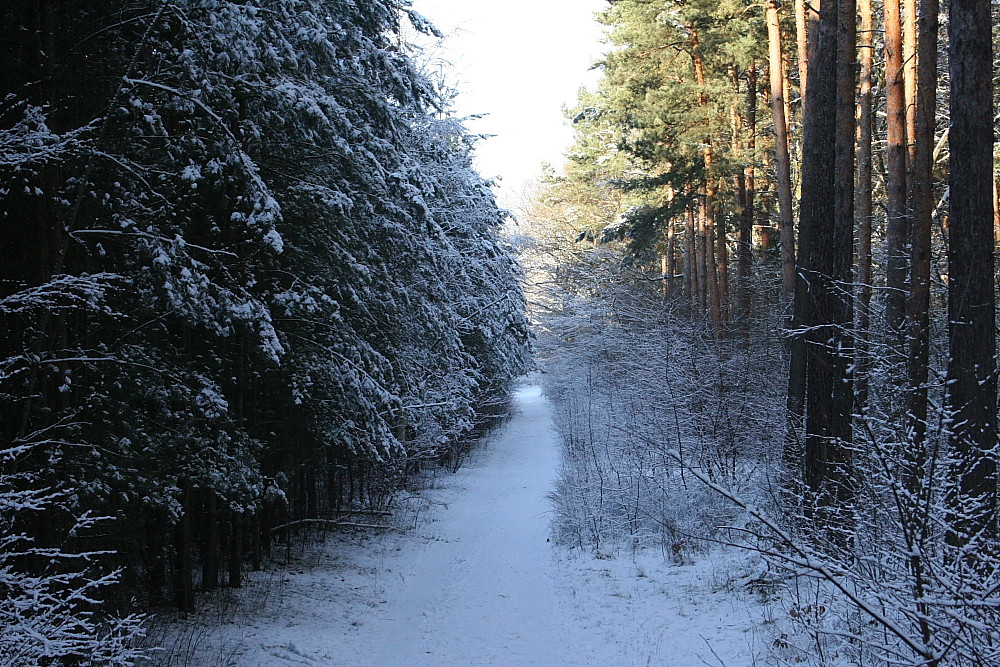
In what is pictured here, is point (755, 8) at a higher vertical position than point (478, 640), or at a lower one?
higher

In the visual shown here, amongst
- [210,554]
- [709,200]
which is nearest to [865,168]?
[709,200]

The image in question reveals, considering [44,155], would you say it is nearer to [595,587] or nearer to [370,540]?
[595,587]

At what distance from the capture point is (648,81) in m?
20.4

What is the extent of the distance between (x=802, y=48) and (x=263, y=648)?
1434 centimetres

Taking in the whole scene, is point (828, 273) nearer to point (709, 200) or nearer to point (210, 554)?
point (210, 554)

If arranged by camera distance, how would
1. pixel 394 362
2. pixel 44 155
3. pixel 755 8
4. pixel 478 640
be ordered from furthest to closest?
pixel 755 8
pixel 394 362
pixel 478 640
pixel 44 155

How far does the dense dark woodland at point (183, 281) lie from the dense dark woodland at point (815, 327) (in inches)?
165

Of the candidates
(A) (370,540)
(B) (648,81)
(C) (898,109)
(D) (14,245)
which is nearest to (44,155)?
(D) (14,245)

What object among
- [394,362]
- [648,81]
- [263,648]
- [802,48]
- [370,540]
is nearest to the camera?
[263,648]

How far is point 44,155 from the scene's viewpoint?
4.42 meters

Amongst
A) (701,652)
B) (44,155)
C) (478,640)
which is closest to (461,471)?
(478,640)

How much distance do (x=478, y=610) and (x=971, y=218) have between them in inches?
265

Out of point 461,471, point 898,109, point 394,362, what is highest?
point 898,109

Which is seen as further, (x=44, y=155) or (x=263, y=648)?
(x=263, y=648)
